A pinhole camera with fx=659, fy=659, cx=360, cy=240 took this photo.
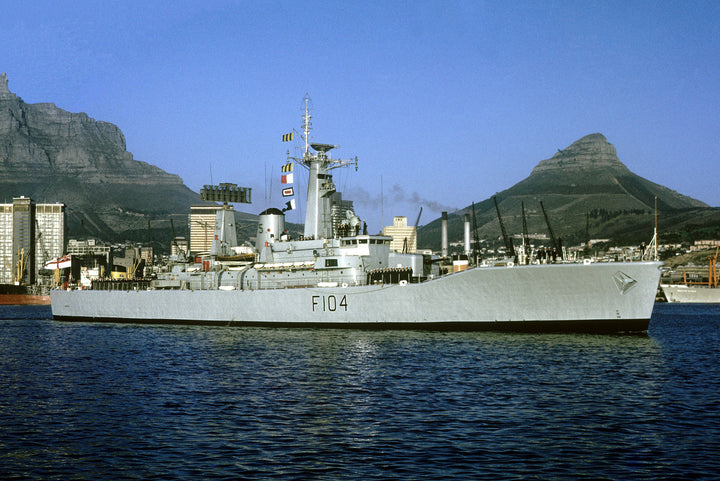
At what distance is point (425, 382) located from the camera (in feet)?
76.1

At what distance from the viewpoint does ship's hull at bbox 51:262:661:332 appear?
3575 centimetres

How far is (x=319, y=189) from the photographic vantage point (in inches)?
Result: 1986

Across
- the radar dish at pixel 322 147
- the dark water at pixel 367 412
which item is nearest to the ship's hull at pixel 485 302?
the dark water at pixel 367 412

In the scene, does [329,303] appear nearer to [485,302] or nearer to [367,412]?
[485,302]

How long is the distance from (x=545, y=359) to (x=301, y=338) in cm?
1504

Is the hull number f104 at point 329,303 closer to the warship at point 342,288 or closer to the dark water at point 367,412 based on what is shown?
the warship at point 342,288

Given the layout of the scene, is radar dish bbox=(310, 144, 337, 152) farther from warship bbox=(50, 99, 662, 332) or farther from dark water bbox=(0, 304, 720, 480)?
dark water bbox=(0, 304, 720, 480)

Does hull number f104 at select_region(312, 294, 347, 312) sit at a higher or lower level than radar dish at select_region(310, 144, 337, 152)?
lower

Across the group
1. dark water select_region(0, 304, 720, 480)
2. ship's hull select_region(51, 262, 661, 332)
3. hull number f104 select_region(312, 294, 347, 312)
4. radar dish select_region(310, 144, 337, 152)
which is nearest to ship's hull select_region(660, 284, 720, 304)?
radar dish select_region(310, 144, 337, 152)

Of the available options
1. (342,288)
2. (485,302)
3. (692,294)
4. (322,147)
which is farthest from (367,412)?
(692,294)

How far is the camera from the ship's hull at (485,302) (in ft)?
117

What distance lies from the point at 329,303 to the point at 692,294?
4038 inches

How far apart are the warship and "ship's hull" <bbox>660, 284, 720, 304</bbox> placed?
9022 centimetres

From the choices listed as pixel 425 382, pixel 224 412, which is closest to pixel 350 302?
pixel 425 382
